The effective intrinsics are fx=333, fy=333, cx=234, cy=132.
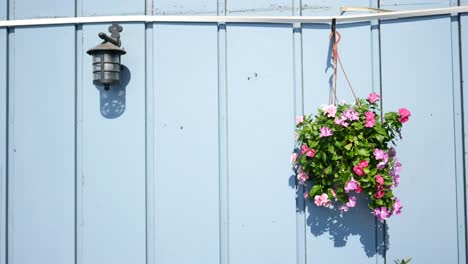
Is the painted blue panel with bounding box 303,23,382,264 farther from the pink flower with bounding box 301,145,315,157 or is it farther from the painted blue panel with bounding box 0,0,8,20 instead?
the painted blue panel with bounding box 0,0,8,20

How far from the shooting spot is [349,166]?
182 centimetres

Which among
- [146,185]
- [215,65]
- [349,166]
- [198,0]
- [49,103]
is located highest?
[198,0]

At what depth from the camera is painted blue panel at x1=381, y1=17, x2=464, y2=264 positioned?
1.93 meters

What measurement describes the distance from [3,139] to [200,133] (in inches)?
47.9

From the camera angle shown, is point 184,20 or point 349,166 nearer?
point 349,166

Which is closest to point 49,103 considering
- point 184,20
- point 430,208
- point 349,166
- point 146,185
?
point 146,185

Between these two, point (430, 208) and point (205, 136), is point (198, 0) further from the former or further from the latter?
point (430, 208)

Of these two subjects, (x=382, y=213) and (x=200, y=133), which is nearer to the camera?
(x=382, y=213)

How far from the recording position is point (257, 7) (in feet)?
6.73

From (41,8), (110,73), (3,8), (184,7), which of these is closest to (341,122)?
(184,7)

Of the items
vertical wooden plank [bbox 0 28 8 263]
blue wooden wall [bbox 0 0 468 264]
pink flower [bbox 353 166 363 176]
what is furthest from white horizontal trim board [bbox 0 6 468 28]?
pink flower [bbox 353 166 363 176]

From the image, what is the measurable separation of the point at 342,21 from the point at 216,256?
160 centimetres

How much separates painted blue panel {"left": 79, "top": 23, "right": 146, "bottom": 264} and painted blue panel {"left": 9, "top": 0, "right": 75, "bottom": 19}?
1.27 ft

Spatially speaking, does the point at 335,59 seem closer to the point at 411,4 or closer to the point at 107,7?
the point at 411,4
